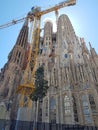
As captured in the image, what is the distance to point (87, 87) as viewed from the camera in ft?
126

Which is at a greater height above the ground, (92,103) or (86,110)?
(92,103)

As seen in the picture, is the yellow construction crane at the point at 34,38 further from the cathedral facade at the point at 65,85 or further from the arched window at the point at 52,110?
the arched window at the point at 52,110

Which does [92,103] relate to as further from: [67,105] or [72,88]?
[72,88]

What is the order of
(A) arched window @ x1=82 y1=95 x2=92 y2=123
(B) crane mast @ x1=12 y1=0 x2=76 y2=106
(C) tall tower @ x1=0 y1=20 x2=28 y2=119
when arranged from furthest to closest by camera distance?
(C) tall tower @ x1=0 y1=20 x2=28 y2=119
(B) crane mast @ x1=12 y1=0 x2=76 y2=106
(A) arched window @ x1=82 y1=95 x2=92 y2=123

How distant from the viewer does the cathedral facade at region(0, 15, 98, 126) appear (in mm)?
35719

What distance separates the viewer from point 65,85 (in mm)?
40812

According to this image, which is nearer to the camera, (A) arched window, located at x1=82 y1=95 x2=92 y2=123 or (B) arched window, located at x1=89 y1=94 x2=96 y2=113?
(A) arched window, located at x1=82 y1=95 x2=92 y2=123

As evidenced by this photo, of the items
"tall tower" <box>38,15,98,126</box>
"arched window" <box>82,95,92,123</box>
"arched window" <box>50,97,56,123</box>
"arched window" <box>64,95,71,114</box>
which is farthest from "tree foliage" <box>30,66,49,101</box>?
"arched window" <box>82,95,92,123</box>

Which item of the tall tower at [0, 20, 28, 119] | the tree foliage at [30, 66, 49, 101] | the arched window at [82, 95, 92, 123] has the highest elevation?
the tall tower at [0, 20, 28, 119]

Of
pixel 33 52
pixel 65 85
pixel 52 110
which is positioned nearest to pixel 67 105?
pixel 52 110

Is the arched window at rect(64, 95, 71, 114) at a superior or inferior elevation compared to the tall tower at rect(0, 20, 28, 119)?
inferior

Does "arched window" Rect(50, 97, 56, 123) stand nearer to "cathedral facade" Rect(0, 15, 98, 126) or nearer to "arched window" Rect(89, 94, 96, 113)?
"cathedral facade" Rect(0, 15, 98, 126)

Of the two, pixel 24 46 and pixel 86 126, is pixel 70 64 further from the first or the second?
pixel 24 46

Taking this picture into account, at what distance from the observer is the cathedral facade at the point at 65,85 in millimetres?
35719
